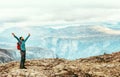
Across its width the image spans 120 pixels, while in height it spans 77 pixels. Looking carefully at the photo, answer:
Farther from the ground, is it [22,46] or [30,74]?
[22,46]

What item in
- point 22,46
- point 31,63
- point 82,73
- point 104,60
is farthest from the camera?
point 104,60

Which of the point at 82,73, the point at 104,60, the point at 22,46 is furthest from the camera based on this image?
the point at 104,60

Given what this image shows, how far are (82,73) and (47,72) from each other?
3.64 m

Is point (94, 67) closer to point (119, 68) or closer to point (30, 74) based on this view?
point (119, 68)

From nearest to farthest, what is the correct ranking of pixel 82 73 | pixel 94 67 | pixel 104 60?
1. pixel 82 73
2. pixel 94 67
3. pixel 104 60

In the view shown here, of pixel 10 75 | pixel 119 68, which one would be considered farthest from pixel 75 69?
pixel 10 75

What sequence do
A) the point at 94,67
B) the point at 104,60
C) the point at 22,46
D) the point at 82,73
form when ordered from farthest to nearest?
the point at 104,60 → the point at 94,67 → the point at 82,73 → the point at 22,46

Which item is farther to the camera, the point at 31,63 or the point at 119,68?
the point at 31,63

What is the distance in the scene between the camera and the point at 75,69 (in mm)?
35781

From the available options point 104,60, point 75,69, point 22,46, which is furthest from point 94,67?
point 22,46

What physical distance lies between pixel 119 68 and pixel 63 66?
6055 millimetres

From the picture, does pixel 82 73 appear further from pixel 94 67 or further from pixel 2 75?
pixel 2 75

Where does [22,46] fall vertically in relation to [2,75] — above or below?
above

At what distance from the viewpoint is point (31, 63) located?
39.6 meters
